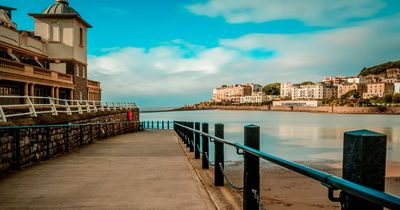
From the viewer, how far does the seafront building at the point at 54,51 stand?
2855cm

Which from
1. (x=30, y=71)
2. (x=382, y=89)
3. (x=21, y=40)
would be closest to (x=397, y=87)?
(x=382, y=89)

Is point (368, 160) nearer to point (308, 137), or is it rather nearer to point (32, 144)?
point (32, 144)

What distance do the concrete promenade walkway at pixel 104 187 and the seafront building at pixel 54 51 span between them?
2225cm

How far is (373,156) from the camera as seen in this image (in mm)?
1708

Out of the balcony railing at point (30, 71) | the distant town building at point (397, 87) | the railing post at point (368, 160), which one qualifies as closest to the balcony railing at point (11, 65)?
the balcony railing at point (30, 71)

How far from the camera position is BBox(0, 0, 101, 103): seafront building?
2855 centimetres

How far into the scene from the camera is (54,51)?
36500 millimetres

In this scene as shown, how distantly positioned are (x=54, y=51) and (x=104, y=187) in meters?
34.5

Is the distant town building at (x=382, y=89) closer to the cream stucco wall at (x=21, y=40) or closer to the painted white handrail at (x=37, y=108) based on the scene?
the cream stucco wall at (x=21, y=40)

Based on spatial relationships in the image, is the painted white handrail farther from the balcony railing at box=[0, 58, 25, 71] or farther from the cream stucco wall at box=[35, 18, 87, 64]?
the cream stucco wall at box=[35, 18, 87, 64]

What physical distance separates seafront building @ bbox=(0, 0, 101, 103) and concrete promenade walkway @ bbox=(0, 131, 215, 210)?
22252 millimetres

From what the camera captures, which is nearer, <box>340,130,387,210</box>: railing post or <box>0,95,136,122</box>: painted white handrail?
<box>340,130,387,210</box>: railing post

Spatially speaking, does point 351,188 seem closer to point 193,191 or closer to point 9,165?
point 193,191

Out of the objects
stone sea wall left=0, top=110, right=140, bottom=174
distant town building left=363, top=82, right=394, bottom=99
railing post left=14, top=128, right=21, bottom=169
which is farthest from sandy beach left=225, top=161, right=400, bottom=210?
distant town building left=363, top=82, right=394, bottom=99
